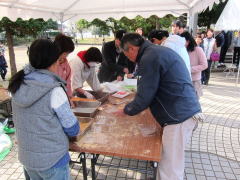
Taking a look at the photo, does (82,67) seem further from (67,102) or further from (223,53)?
(223,53)

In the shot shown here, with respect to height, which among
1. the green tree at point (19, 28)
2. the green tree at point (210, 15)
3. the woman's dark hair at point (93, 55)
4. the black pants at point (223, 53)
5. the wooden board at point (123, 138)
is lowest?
the wooden board at point (123, 138)

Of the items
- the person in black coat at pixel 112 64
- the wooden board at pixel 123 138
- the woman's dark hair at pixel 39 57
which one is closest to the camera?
the woman's dark hair at pixel 39 57

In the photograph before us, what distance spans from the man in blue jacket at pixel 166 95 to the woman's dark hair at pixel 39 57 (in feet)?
2.08

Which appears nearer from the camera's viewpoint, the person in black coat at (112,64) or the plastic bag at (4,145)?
the plastic bag at (4,145)

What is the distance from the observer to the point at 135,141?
157 cm

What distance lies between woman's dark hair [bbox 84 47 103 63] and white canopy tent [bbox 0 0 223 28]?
180 centimetres

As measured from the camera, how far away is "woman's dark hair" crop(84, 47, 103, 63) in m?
2.39

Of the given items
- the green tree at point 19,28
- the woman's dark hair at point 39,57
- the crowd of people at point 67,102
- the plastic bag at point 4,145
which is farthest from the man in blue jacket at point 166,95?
the green tree at point 19,28

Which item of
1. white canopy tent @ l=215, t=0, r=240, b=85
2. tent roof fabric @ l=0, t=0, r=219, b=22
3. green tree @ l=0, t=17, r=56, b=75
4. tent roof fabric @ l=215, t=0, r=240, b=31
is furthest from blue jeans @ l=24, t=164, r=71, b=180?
green tree @ l=0, t=17, r=56, b=75

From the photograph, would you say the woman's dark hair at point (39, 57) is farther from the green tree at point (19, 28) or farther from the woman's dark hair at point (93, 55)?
the green tree at point (19, 28)

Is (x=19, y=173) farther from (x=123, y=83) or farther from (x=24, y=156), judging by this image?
(x=123, y=83)

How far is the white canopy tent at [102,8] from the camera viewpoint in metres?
3.78

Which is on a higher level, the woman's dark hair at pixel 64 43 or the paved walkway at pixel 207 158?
the woman's dark hair at pixel 64 43

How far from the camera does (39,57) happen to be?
1143mm
